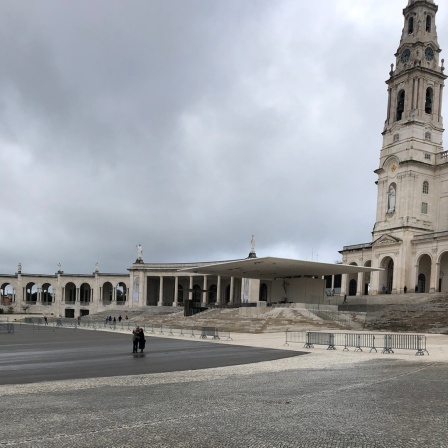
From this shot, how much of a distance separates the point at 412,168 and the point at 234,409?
6257cm

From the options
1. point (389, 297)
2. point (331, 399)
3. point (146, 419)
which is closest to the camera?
point (146, 419)

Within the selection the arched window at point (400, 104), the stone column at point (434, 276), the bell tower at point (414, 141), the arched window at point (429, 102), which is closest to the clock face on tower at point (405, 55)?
the bell tower at point (414, 141)

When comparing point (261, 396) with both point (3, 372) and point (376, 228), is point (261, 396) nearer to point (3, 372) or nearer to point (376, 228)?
point (3, 372)

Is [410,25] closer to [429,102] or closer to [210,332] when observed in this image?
[429,102]

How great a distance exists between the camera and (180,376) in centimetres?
1748

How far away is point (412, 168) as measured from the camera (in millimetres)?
68875

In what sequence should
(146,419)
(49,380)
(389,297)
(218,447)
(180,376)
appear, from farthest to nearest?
(389,297) < (180,376) < (49,380) < (146,419) < (218,447)

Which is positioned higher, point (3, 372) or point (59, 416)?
point (59, 416)

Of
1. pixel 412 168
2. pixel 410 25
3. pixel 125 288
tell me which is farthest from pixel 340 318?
pixel 125 288

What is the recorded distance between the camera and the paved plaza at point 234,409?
9.25 meters

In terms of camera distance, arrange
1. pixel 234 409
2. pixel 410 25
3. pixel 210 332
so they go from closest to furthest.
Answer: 1. pixel 234 409
2. pixel 210 332
3. pixel 410 25

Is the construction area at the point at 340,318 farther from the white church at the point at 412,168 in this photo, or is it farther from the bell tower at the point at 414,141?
the bell tower at the point at 414,141

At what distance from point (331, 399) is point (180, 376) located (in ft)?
19.5

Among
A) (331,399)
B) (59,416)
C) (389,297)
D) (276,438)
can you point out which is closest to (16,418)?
(59,416)
